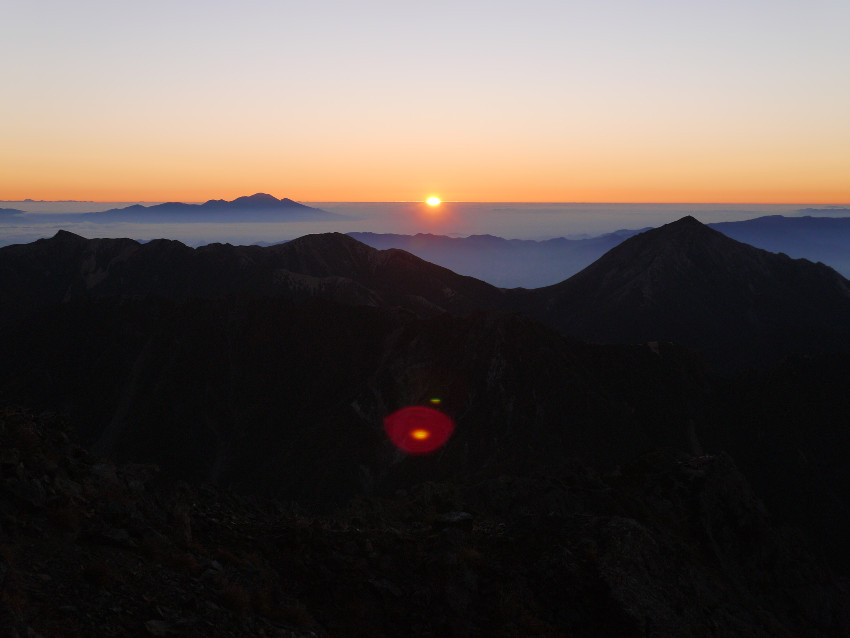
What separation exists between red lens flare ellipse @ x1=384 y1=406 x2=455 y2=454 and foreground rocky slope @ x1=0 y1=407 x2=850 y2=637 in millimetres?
43999

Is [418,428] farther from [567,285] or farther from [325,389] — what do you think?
[567,285]

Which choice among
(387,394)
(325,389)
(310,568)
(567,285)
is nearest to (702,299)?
(567,285)

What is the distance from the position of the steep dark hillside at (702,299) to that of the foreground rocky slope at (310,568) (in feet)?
405

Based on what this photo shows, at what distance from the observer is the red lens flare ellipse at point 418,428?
245 feet

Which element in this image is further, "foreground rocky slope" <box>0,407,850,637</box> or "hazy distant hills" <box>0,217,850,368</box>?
"hazy distant hills" <box>0,217,850,368</box>

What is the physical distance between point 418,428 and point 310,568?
60443 millimetres

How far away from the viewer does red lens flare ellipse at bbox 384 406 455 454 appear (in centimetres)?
7469

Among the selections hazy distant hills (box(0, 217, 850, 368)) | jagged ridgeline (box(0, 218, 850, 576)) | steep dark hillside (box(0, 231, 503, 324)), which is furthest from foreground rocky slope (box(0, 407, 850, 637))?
hazy distant hills (box(0, 217, 850, 368))

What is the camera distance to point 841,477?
2790 inches

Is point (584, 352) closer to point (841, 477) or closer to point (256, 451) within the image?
point (841, 477)

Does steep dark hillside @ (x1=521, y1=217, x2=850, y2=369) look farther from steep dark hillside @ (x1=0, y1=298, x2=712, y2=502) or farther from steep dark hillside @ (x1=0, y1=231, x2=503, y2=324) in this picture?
steep dark hillside @ (x1=0, y1=298, x2=712, y2=502)

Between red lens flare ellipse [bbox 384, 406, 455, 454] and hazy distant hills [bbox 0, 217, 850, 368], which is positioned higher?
hazy distant hills [bbox 0, 217, 850, 368]

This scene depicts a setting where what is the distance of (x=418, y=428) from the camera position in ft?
256

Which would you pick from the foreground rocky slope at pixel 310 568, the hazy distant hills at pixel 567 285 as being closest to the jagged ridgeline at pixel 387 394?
the hazy distant hills at pixel 567 285
